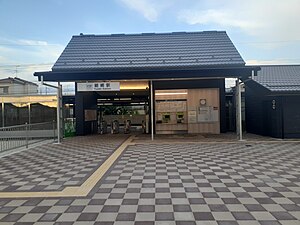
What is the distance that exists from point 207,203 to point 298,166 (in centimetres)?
389

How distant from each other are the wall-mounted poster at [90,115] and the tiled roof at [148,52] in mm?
3833

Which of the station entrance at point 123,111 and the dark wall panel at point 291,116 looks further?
the station entrance at point 123,111

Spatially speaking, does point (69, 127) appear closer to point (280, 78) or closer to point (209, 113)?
point (209, 113)

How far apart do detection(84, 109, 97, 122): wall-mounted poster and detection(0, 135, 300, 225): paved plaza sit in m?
7.83

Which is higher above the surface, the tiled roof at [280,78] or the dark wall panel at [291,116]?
the tiled roof at [280,78]

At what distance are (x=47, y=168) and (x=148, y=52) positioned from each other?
9556 mm

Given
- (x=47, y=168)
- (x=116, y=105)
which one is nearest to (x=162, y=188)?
(x=47, y=168)

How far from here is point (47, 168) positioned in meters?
7.20

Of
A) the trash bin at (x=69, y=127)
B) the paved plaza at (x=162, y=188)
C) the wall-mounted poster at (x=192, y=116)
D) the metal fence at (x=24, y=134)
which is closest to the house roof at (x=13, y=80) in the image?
the trash bin at (x=69, y=127)

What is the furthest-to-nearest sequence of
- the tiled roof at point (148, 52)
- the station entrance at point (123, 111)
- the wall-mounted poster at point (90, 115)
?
1. the station entrance at point (123, 111)
2. the wall-mounted poster at point (90, 115)
3. the tiled roof at point (148, 52)

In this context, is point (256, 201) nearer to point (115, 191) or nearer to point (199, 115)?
point (115, 191)

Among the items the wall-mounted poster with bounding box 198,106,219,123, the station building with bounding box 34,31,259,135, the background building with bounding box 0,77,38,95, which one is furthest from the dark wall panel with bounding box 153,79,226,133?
the background building with bounding box 0,77,38,95

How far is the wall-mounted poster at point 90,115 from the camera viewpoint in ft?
55.2

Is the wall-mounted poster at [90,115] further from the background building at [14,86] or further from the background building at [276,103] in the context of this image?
the background building at [14,86]
